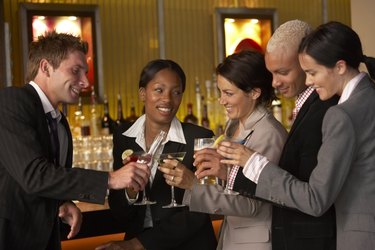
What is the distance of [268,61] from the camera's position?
2.32 metres

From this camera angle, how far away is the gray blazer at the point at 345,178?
6.13ft

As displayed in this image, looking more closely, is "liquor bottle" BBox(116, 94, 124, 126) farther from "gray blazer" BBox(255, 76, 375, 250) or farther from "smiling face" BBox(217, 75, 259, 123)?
"gray blazer" BBox(255, 76, 375, 250)

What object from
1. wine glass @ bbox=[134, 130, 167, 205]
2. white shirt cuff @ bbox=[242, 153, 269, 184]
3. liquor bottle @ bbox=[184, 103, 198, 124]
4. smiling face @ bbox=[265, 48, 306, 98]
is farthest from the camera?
liquor bottle @ bbox=[184, 103, 198, 124]

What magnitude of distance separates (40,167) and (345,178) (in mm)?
940

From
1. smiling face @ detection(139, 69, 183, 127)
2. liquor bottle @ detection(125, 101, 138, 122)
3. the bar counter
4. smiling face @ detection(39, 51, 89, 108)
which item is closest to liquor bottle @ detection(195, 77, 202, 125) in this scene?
liquor bottle @ detection(125, 101, 138, 122)

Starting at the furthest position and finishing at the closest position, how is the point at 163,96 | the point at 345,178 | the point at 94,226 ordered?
the point at 94,226 → the point at 163,96 → the point at 345,178

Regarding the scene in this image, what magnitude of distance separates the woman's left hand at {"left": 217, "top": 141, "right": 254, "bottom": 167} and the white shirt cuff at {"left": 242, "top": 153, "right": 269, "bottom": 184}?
14 mm

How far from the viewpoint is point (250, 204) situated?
2309 mm

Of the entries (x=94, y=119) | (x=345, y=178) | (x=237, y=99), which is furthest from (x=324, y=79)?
(x=94, y=119)

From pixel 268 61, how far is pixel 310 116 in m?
0.32

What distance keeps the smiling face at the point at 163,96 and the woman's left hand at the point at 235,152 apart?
83 cm

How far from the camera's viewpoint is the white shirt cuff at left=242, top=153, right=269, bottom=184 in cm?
200

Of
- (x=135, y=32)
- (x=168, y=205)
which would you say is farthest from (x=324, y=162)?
(x=135, y=32)

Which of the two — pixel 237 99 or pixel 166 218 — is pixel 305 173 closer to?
pixel 237 99
